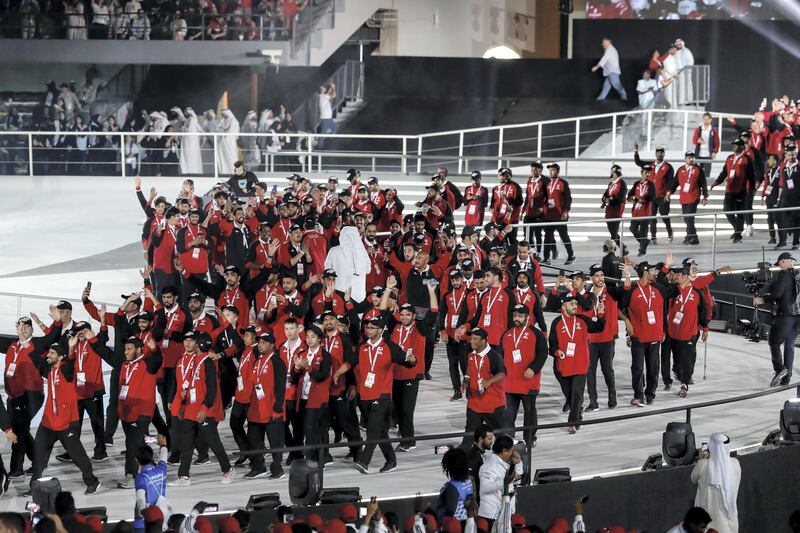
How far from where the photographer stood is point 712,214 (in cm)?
1986

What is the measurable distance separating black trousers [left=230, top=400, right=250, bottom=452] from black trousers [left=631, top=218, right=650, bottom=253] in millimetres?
8540

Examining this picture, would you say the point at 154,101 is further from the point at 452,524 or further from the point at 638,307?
the point at 452,524

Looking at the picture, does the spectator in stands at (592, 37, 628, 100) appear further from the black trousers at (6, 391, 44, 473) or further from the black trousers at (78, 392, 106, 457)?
the black trousers at (6, 391, 44, 473)

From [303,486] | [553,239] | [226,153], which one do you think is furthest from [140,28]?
[303,486]

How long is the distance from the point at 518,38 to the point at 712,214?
44.1ft

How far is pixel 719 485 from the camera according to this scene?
38.3 ft

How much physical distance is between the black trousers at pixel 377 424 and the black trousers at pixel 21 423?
293 centimetres

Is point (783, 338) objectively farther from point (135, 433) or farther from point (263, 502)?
point (135, 433)

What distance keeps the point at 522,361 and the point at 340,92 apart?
18.8 meters

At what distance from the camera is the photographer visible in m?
15.5

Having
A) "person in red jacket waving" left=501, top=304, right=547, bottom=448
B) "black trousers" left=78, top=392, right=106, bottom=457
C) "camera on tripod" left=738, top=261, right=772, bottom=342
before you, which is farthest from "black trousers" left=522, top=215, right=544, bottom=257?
"black trousers" left=78, top=392, right=106, bottom=457

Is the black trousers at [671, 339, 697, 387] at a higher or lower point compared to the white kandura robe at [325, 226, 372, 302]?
lower

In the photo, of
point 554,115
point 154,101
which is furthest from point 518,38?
point 154,101

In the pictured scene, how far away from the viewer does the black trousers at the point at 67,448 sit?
12.4 m
